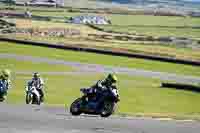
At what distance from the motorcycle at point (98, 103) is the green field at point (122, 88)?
2.66m

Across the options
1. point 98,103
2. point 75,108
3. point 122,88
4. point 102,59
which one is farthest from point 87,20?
point 98,103

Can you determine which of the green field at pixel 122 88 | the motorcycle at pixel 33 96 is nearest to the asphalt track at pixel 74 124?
the green field at pixel 122 88

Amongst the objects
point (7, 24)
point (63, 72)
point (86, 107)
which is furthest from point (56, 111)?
point (7, 24)

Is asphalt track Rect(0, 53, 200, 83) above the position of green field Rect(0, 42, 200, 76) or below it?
above

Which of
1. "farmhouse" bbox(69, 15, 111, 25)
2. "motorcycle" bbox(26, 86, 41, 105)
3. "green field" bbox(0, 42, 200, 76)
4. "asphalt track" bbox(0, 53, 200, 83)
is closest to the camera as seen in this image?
"motorcycle" bbox(26, 86, 41, 105)

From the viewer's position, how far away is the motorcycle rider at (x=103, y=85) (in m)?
19.2

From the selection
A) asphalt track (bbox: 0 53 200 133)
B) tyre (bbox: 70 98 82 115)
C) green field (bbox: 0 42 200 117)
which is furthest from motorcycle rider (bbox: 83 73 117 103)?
green field (bbox: 0 42 200 117)

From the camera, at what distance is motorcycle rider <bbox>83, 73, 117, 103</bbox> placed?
19203 mm

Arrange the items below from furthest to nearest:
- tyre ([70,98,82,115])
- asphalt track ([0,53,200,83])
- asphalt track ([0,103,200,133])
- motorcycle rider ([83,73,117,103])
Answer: asphalt track ([0,53,200,83])
tyre ([70,98,82,115])
motorcycle rider ([83,73,117,103])
asphalt track ([0,103,200,133])

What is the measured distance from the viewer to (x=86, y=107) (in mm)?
19906

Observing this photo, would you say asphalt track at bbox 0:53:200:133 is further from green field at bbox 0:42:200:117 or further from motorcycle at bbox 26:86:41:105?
motorcycle at bbox 26:86:41:105

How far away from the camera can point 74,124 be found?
52.8 feet

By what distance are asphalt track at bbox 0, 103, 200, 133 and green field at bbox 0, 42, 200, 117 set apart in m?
4.37

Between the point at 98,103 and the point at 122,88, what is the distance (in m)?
18.0
